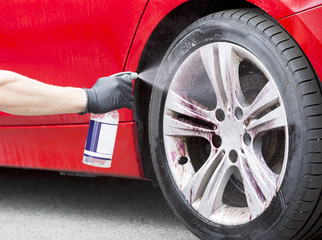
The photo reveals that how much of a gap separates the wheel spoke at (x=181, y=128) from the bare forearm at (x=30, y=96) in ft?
1.82

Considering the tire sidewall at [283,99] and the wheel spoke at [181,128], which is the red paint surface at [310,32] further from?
the wheel spoke at [181,128]

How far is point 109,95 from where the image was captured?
223 centimetres

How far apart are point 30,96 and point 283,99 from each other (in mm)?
874

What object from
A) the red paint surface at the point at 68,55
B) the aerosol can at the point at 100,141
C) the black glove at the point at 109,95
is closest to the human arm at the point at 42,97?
the black glove at the point at 109,95

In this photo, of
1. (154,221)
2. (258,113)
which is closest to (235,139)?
(258,113)

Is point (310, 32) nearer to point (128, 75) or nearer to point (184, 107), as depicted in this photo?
point (184, 107)

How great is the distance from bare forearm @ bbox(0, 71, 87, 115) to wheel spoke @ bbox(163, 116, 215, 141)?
55 cm

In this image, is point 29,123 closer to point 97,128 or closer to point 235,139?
point 97,128

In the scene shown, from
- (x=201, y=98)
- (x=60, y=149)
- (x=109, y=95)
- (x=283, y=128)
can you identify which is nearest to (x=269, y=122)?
(x=283, y=128)

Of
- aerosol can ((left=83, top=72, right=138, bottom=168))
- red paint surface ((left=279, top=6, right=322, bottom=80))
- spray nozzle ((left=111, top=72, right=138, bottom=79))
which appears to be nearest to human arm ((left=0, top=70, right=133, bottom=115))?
spray nozzle ((left=111, top=72, right=138, bottom=79))

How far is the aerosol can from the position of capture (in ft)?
8.40

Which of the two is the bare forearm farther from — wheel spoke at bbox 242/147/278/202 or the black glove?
wheel spoke at bbox 242/147/278/202

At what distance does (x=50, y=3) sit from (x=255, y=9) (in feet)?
3.37

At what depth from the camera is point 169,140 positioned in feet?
A: 8.34
